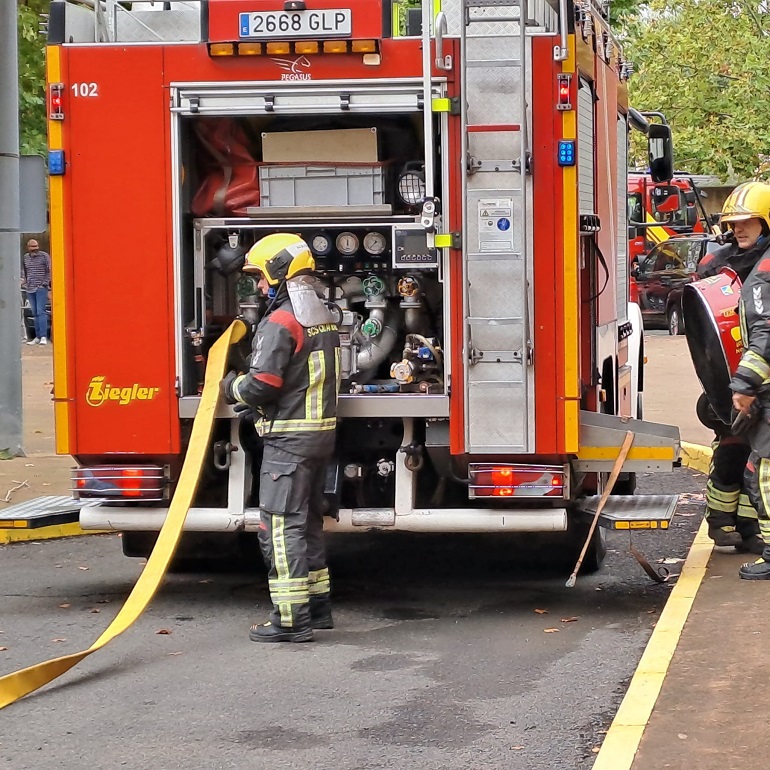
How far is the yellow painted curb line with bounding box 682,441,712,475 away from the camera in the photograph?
37.8ft

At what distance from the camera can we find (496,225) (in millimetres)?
6566

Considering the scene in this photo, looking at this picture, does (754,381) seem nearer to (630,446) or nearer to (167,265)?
(630,446)

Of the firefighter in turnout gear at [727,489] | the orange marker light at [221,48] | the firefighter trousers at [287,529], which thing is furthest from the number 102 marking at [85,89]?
the firefighter in turnout gear at [727,489]

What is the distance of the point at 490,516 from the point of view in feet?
22.3

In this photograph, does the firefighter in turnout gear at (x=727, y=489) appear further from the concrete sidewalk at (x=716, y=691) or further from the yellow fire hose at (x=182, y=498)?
the yellow fire hose at (x=182, y=498)

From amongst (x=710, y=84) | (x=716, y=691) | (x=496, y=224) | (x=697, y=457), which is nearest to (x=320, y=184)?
(x=496, y=224)

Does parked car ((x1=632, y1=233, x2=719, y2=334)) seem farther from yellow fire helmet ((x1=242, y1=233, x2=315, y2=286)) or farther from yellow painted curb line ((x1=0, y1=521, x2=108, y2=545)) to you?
yellow fire helmet ((x1=242, y1=233, x2=315, y2=286))

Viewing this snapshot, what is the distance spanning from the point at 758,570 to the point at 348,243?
8.27ft

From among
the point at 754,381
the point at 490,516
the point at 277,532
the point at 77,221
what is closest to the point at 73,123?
the point at 77,221

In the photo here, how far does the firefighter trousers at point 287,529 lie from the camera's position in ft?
21.4

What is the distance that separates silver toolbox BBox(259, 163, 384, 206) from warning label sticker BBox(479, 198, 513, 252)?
2.39ft

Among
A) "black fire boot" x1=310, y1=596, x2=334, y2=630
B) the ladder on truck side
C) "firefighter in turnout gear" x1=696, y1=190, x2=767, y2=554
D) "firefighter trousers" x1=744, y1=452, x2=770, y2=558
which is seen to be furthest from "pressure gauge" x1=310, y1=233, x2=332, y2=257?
"firefighter trousers" x1=744, y1=452, x2=770, y2=558

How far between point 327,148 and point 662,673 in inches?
121

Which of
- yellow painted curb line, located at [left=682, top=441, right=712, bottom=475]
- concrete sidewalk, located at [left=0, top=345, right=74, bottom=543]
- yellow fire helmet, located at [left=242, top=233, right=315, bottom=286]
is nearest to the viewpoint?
yellow fire helmet, located at [left=242, top=233, right=315, bottom=286]
